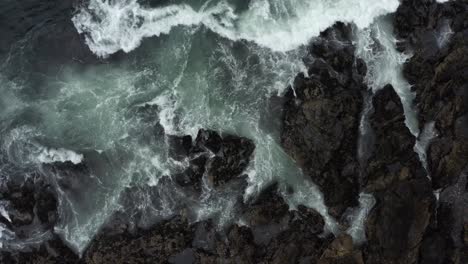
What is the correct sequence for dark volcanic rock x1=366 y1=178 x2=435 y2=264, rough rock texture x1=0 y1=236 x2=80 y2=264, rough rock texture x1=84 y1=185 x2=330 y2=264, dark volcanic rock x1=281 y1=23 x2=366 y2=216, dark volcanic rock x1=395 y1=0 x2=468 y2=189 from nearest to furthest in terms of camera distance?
dark volcanic rock x1=366 y1=178 x2=435 y2=264, rough rock texture x1=84 y1=185 x2=330 y2=264, dark volcanic rock x1=395 y1=0 x2=468 y2=189, rough rock texture x1=0 y1=236 x2=80 y2=264, dark volcanic rock x1=281 y1=23 x2=366 y2=216

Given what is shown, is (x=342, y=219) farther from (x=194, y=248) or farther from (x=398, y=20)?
(x=398, y=20)

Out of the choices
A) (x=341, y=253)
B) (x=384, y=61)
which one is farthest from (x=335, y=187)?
(x=384, y=61)

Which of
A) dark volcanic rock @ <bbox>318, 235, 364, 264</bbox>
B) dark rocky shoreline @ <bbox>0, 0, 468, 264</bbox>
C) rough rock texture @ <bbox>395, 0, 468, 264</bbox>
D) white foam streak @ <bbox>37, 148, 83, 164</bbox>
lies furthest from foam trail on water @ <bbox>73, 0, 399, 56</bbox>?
dark volcanic rock @ <bbox>318, 235, 364, 264</bbox>

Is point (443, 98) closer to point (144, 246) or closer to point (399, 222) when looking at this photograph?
point (399, 222)

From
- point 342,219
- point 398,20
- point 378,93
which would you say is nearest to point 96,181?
point 342,219

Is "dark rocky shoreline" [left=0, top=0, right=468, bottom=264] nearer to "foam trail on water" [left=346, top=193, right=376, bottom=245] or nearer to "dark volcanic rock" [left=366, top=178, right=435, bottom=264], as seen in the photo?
"dark volcanic rock" [left=366, top=178, right=435, bottom=264]

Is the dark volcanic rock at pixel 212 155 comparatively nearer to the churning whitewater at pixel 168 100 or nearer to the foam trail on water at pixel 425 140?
the churning whitewater at pixel 168 100
